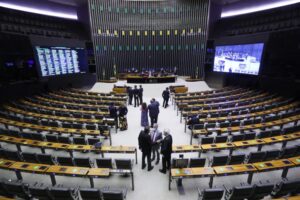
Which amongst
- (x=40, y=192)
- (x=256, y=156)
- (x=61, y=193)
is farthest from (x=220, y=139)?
(x=40, y=192)

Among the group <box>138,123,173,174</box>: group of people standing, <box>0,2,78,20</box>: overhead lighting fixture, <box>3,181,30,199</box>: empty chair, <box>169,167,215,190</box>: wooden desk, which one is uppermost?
<box>0,2,78,20</box>: overhead lighting fixture

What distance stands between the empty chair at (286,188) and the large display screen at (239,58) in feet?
38.5

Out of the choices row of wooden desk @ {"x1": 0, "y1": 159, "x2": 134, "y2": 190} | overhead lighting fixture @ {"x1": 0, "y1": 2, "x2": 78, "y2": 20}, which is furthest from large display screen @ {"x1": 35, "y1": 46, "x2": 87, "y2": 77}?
row of wooden desk @ {"x1": 0, "y1": 159, "x2": 134, "y2": 190}

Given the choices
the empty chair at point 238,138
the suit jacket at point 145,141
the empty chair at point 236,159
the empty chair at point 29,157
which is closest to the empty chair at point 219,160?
the empty chair at point 236,159

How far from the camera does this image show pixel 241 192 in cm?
350

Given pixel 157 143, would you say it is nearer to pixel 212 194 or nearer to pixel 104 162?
pixel 104 162

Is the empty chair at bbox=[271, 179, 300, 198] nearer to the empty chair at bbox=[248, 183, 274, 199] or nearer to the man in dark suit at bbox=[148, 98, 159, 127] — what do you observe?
the empty chair at bbox=[248, 183, 274, 199]

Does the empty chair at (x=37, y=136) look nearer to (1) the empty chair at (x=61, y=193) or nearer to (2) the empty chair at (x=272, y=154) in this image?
(1) the empty chair at (x=61, y=193)

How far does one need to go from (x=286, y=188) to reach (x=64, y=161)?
18.5 ft

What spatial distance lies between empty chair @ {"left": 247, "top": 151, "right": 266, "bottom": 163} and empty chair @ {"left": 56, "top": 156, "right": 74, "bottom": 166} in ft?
17.0

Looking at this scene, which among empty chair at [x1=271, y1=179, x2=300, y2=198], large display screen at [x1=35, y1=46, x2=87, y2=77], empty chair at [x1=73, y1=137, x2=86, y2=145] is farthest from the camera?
large display screen at [x1=35, y1=46, x2=87, y2=77]

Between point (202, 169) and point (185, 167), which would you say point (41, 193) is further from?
point (202, 169)

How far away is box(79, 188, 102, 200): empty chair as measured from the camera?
11.0 feet

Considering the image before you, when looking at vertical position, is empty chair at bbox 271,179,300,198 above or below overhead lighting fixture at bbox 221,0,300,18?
below
